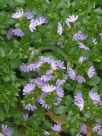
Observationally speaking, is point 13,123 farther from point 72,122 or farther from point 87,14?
point 87,14

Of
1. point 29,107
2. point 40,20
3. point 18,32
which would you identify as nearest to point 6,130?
point 29,107

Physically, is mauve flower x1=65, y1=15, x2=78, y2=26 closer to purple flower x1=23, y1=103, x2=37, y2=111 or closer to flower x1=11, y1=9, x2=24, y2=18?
flower x1=11, y1=9, x2=24, y2=18

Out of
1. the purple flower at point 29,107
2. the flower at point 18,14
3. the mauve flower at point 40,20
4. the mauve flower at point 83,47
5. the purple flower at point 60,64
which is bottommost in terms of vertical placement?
the purple flower at point 29,107

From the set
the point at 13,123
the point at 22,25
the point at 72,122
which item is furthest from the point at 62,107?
the point at 22,25

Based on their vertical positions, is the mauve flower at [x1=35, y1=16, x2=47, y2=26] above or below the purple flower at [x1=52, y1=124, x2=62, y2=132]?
above

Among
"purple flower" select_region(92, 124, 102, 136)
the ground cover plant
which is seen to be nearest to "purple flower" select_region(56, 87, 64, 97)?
the ground cover plant

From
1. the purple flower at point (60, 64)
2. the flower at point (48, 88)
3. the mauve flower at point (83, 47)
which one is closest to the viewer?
the flower at point (48, 88)

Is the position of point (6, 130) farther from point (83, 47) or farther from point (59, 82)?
point (83, 47)

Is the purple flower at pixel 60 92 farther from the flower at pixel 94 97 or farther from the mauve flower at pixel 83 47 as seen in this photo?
the mauve flower at pixel 83 47

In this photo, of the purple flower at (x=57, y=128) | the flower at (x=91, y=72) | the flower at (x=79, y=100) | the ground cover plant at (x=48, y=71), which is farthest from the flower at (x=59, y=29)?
the purple flower at (x=57, y=128)
